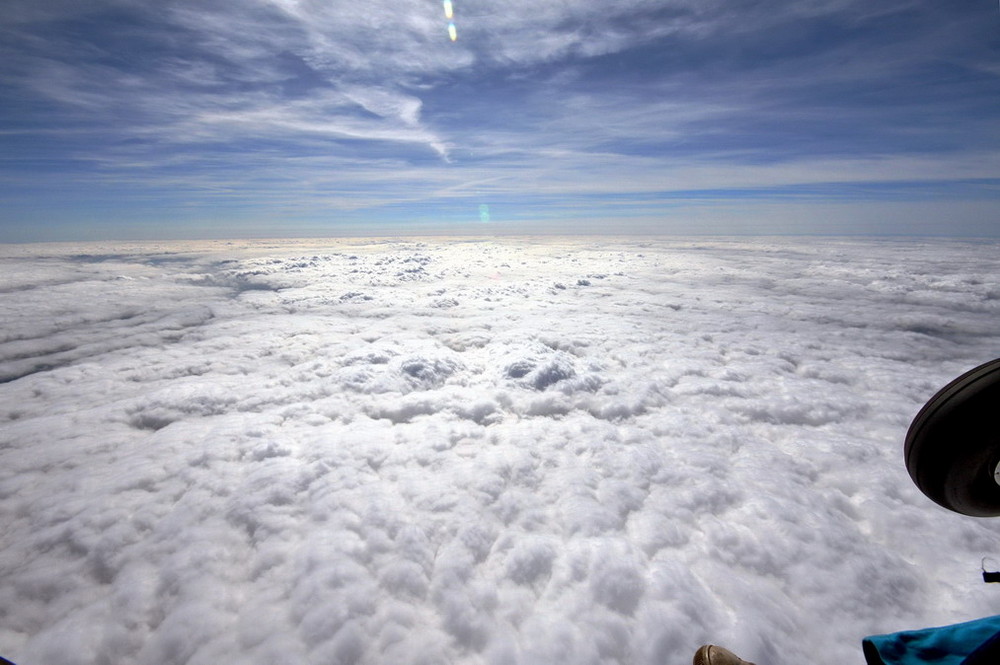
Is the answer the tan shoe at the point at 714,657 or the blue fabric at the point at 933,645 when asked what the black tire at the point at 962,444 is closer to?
the blue fabric at the point at 933,645

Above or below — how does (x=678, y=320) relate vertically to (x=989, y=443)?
below

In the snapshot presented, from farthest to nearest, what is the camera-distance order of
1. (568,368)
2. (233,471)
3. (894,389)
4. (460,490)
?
1. (568,368)
2. (894,389)
3. (233,471)
4. (460,490)

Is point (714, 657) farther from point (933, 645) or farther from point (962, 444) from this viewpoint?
point (962, 444)

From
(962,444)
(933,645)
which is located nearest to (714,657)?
(933,645)

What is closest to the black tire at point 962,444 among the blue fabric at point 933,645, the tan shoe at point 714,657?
the blue fabric at point 933,645

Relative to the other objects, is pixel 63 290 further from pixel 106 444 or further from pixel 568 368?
pixel 568 368

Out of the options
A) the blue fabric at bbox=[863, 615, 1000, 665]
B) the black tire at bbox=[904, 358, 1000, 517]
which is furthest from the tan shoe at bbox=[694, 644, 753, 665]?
the black tire at bbox=[904, 358, 1000, 517]

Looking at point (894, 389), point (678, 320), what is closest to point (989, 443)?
point (894, 389)
